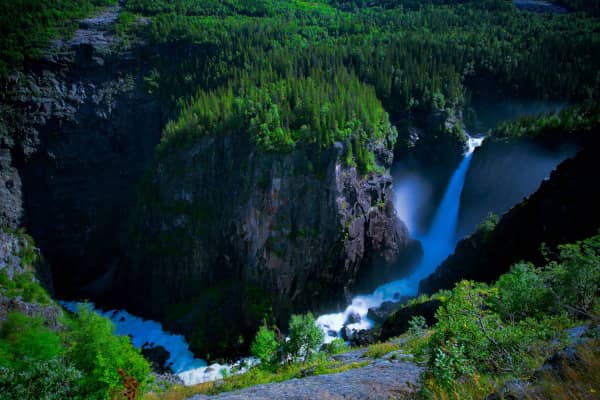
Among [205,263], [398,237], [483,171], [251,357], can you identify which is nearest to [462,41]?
[483,171]

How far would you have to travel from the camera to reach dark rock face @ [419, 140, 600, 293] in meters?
34.3

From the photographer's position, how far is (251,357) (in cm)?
4728

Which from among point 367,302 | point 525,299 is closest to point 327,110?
point 367,302

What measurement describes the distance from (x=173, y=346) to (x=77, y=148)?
41104 millimetres

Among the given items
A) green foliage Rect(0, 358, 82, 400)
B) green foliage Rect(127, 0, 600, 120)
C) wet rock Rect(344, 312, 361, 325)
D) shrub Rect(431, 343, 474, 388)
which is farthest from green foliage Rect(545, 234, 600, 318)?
green foliage Rect(127, 0, 600, 120)

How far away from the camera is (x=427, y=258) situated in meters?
57.8

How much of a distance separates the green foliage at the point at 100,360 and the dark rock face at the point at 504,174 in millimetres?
49035

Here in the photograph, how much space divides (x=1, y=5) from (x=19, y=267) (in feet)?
180

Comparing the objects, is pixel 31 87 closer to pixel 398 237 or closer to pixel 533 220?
pixel 398 237

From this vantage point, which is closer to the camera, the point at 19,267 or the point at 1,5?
the point at 19,267

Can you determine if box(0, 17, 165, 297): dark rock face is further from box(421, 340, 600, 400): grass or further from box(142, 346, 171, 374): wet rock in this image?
box(421, 340, 600, 400): grass

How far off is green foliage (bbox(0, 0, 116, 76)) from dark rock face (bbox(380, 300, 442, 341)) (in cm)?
7282

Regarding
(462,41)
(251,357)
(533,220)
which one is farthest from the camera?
(462,41)

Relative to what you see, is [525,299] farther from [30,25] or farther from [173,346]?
[30,25]
